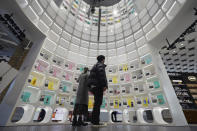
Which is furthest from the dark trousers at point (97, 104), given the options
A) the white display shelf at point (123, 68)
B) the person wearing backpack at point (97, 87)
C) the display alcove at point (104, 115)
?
the white display shelf at point (123, 68)

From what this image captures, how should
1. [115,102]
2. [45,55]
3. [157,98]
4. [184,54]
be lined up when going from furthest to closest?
[184,54] < [115,102] < [45,55] < [157,98]

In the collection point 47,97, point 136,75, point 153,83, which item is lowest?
point 47,97

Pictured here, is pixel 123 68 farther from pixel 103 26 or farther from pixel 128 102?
pixel 103 26

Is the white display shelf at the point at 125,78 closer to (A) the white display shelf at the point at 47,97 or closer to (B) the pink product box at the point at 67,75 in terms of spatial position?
(B) the pink product box at the point at 67,75

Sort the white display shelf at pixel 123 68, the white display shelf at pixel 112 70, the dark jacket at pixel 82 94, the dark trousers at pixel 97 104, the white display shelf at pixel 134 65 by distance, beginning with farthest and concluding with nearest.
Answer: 1. the white display shelf at pixel 112 70
2. the white display shelf at pixel 123 68
3. the white display shelf at pixel 134 65
4. the dark jacket at pixel 82 94
5. the dark trousers at pixel 97 104

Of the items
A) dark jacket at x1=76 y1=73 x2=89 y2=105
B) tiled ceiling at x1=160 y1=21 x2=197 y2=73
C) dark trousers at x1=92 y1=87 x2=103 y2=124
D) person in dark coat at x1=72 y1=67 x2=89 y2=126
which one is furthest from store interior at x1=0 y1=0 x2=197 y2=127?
tiled ceiling at x1=160 y1=21 x2=197 y2=73

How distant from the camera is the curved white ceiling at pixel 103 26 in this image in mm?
3795

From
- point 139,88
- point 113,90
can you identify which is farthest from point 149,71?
point 113,90

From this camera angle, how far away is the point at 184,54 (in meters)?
11.1

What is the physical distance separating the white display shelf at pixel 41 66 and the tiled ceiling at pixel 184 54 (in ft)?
38.1

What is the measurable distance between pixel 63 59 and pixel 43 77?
4.45 ft

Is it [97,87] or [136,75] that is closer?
[97,87]

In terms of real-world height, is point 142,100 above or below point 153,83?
below

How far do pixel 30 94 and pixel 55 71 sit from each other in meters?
1.36
